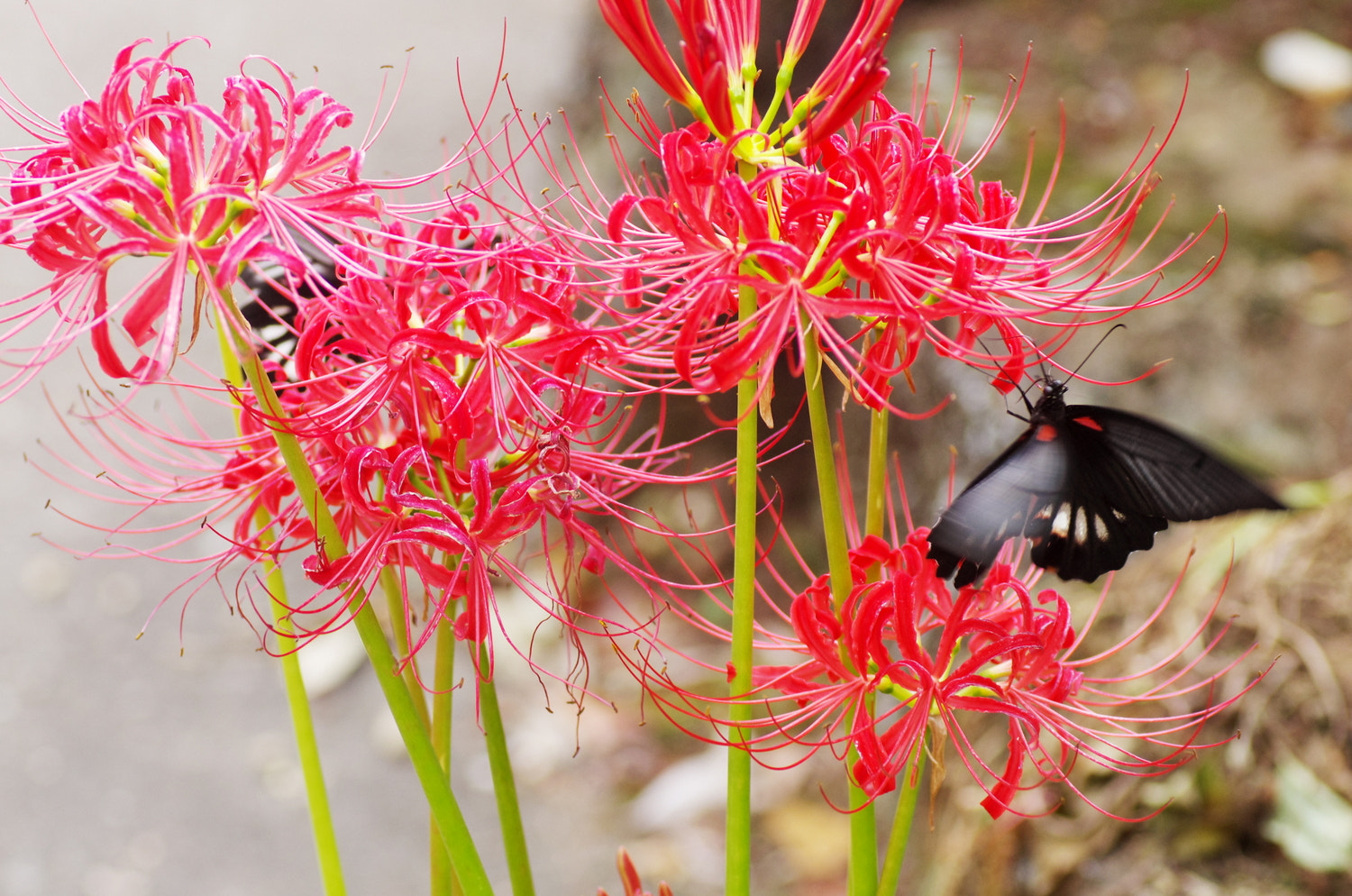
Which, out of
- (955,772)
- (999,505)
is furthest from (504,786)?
(955,772)

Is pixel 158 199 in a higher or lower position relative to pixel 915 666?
higher

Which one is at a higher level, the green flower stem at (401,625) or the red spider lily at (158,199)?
the red spider lily at (158,199)

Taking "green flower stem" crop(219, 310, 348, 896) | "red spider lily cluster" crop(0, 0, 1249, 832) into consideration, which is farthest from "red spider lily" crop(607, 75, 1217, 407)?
"green flower stem" crop(219, 310, 348, 896)

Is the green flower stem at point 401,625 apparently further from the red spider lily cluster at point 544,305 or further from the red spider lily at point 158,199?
the red spider lily at point 158,199

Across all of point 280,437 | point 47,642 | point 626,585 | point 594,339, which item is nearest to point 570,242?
point 594,339

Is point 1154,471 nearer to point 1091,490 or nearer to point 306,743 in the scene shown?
point 1091,490

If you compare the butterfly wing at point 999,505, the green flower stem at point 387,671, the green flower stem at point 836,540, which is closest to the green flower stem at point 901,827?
the green flower stem at point 836,540

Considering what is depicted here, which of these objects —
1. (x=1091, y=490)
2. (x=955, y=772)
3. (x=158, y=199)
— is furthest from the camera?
(x=955, y=772)
